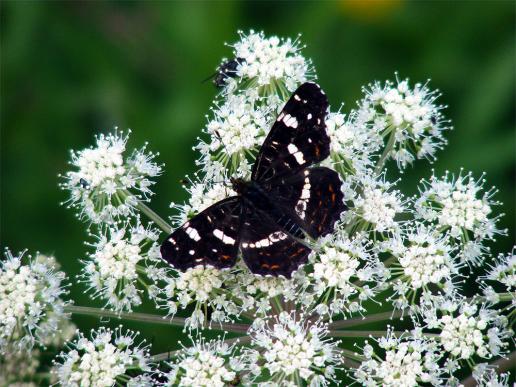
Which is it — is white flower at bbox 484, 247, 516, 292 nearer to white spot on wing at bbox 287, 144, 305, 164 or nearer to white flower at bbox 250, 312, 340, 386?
white flower at bbox 250, 312, 340, 386

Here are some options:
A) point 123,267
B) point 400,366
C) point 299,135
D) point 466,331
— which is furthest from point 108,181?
point 466,331

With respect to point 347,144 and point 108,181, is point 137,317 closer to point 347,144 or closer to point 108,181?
point 108,181

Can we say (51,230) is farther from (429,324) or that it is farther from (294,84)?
(429,324)

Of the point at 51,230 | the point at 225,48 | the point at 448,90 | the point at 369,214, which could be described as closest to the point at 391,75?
the point at 448,90

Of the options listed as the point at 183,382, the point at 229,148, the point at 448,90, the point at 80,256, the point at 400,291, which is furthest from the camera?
the point at 448,90

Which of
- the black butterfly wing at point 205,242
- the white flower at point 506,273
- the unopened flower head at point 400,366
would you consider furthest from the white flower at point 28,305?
the white flower at point 506,273

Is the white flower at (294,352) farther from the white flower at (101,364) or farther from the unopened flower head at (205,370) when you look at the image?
the white flower at (101,364)
